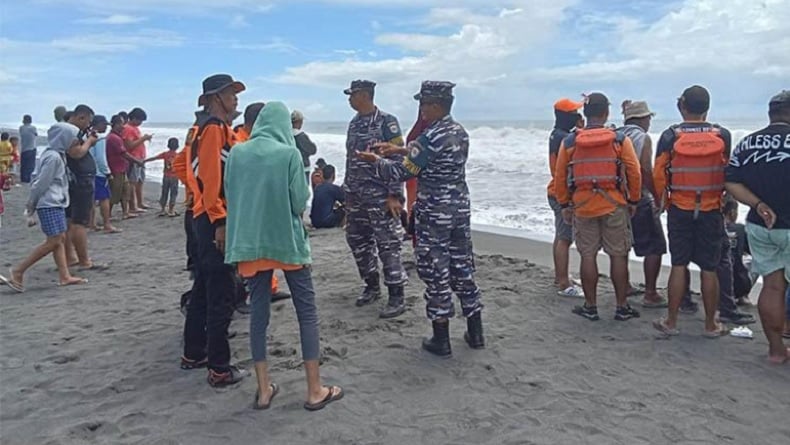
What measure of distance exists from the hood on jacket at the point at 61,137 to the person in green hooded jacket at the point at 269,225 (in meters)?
3.74

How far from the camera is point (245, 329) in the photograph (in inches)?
213

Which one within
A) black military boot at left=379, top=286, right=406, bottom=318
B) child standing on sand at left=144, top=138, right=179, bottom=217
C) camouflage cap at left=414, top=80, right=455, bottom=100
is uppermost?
camouflage cap at left=414, top=80, right=455, bottom=100

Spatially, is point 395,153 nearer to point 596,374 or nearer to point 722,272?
point 596,374

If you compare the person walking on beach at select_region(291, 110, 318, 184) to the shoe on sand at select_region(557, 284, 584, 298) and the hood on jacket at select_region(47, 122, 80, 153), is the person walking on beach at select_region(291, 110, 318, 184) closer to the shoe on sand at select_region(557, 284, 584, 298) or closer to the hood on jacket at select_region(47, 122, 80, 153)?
the hood on jacket at select_region(47, 122, 80, 153)

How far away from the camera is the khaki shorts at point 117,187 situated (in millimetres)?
11203

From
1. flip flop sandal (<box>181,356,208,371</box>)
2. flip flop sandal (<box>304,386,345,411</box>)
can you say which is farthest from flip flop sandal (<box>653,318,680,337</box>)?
Answer: flip flop sandal (<box>181,356,208,371</box>)

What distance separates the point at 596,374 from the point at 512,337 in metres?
0.87

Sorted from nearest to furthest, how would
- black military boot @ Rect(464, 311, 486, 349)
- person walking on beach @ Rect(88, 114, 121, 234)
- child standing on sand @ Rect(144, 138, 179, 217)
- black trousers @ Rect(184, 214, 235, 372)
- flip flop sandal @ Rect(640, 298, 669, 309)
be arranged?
black trousers @ Rect(184, 214, 235, 372) < black military boot @ Rect(464, 311, 486, 349) < flip flop sandal @ Rect(640, 298, 669, 309) < person walking on beach @ Rect(88, 114, 121, 234) < child standing on sand @ Rect(144, 138, 179, 217)

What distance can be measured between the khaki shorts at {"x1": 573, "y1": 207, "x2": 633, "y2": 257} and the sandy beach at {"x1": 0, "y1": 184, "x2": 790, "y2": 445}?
0.60 metres

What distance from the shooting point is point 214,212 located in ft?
13.1

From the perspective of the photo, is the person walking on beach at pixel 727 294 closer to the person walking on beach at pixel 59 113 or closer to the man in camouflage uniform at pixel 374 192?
the man in camouflage uniform at pixel 374 192

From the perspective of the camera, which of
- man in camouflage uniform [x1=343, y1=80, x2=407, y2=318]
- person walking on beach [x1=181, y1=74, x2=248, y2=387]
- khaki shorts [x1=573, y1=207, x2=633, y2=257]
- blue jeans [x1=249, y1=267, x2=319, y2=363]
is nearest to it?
blue jeans [x1=249, y1=267, x2=319, y2=363]

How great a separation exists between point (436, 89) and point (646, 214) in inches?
93.0

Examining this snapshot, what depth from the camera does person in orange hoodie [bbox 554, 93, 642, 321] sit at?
5.24 meters
